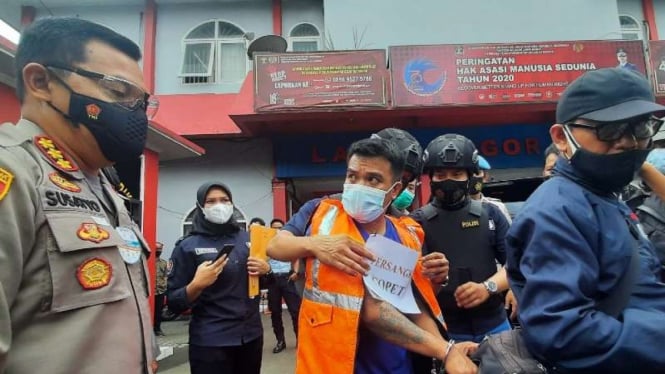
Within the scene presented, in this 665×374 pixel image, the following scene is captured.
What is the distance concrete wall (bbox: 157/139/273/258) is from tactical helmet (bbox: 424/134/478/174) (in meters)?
7.96

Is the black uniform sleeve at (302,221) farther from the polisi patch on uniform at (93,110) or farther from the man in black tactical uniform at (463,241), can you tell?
the polisi patch on uniform at (93,110)

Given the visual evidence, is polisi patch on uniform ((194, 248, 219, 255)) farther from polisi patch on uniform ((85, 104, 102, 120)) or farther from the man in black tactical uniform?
polisi patch on uniform ((85, 104, 102, 120))

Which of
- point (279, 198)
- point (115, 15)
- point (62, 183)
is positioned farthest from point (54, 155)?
point (115, 15)

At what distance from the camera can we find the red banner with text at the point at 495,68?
8648 mm

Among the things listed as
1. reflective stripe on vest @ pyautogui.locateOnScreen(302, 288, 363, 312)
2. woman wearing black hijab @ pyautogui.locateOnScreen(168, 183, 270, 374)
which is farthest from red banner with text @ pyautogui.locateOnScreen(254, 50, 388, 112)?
reflective stripe on vest @ pyautogui.locateOnScreen(302, 288, 363, 312)

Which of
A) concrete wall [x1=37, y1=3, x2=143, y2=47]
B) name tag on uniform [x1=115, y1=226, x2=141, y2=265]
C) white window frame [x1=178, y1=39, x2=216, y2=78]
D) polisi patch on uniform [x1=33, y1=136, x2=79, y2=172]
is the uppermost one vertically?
concrete wall [x1=37, y1=3, x2=143, y2=47]

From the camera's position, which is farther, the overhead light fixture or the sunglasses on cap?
the overhead light fixture

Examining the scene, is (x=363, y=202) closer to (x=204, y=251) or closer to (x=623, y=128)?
(x=623, y=128)

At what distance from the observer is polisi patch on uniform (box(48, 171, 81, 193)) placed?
1.10 m

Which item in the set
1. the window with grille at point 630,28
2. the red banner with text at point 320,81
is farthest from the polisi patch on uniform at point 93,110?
the window with grille at point 630,28

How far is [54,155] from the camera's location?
1.16 metres

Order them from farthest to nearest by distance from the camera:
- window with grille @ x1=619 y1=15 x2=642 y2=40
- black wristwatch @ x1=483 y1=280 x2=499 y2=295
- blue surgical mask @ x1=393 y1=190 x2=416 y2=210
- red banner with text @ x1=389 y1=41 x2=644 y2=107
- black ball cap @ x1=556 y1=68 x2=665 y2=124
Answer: window with grille @ x1=619 y1=15 x2=642 y2=40 < red banner with text @ x1=389 y1=41 x2=644 y2=107 < blue surgical mask @ x1=393 y1=190 x2=416 y2=210 < black wristwatch @ x1=483 y1=280 x2=499 y2=295 < black ball cap @ x1=556 y1=68 x2=665 y2=124

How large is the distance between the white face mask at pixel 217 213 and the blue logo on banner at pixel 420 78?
20.8ft

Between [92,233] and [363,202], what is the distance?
1.01m
